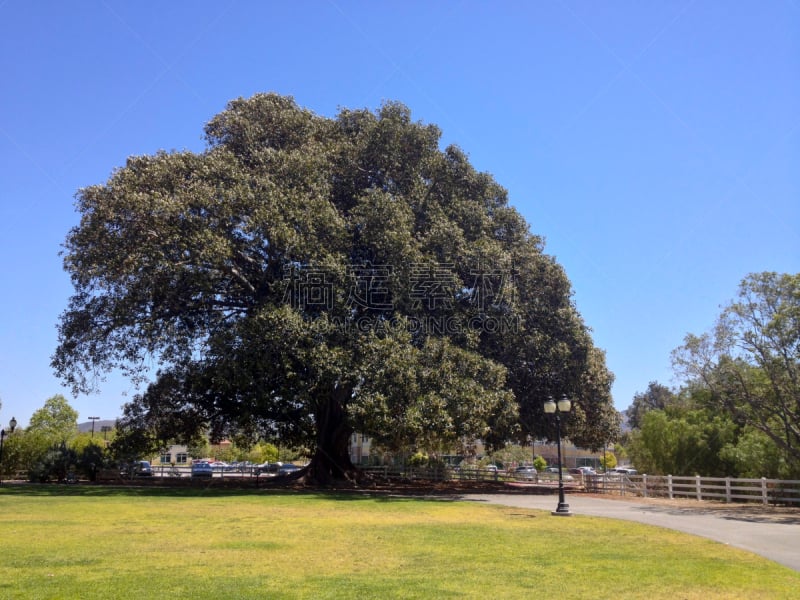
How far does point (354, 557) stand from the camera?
10.8m

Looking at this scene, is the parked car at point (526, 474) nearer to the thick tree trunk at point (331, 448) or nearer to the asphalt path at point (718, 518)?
the thick tree trunk at point (331, 448)

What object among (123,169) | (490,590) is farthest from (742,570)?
(123,169)

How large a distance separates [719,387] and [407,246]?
1416cm

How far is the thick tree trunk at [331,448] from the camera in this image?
31938 millimetres

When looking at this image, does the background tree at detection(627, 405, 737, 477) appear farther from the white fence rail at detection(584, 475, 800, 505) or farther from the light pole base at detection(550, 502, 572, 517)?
the light pole base at detection(550, 502, 572, 517)

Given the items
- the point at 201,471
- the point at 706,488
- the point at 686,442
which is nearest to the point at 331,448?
the point at 201,471

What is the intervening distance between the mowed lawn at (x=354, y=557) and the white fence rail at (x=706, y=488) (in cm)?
976

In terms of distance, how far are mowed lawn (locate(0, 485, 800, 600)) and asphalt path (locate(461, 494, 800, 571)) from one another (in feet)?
2.85

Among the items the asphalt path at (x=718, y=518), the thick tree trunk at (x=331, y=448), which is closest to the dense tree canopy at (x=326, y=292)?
the thick tree trunk at (x=331, y=448)

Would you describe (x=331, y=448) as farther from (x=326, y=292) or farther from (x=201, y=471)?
(x=201, y=471)

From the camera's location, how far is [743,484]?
1141 inches

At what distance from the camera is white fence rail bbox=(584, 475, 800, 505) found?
2369 centimetres

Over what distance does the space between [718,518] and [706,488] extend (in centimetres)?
1027

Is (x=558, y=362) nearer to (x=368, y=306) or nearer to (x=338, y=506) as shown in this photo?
(x=368, y=306)
